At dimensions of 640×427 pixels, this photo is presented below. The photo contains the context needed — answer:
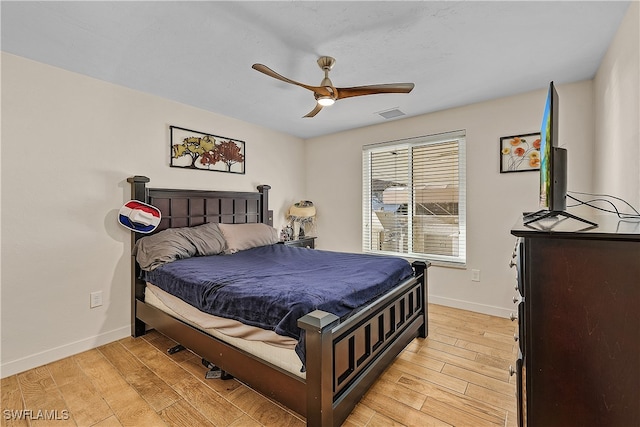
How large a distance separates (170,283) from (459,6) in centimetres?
269

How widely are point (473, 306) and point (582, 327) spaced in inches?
104

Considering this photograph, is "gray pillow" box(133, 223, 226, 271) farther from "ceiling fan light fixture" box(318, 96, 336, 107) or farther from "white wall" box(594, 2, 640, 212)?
"white wall" box(594, 2, 640, 212)

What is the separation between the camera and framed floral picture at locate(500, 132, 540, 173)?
2.93 m

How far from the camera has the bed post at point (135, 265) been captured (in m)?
2.71

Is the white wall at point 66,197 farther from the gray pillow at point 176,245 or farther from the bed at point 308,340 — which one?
the gray pillow at point 176,245

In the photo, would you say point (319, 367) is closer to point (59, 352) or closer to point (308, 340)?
point (308, 340)

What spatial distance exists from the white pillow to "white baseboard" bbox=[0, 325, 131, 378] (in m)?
1.22

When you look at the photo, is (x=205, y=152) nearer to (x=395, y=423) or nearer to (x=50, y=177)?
(x=50, y=177)

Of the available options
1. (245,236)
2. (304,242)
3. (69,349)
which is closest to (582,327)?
(245,236)

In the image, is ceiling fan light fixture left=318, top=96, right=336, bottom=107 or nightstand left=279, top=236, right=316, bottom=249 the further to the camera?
nightstand left=279, top=236, right=316, bottom=249

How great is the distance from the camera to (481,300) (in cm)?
325

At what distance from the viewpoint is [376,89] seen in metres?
2.15

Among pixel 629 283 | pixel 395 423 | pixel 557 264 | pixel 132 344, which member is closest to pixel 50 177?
pixel 132 344

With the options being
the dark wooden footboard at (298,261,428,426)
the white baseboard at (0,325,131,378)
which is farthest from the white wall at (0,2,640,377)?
the dark wooden footboard at (298,261,428,426)
